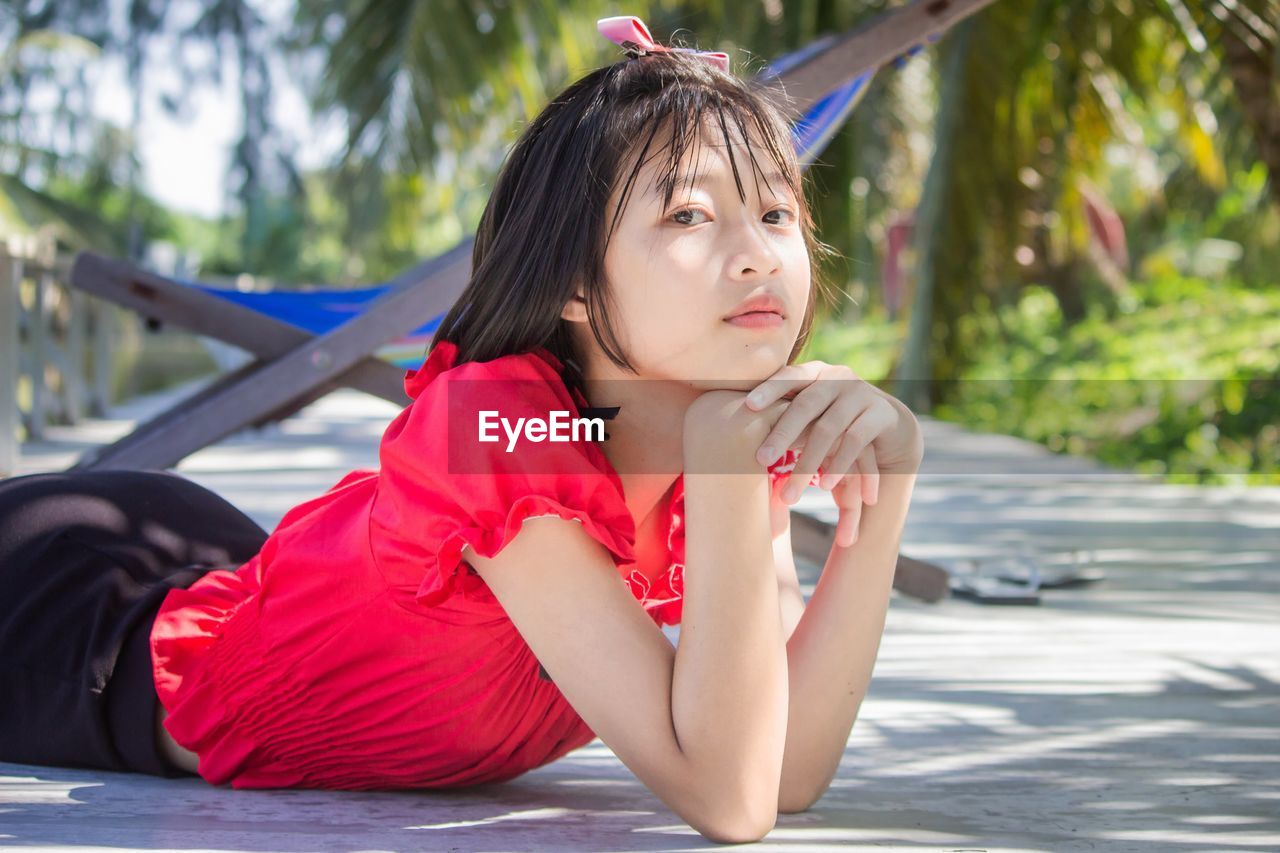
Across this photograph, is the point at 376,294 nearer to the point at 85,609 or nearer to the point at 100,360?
the point at 85,609

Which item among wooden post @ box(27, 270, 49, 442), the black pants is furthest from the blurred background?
the black pants

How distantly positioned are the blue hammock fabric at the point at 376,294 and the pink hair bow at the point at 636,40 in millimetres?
1779

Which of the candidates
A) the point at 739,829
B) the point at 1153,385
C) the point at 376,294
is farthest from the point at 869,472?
the point at 1153,385

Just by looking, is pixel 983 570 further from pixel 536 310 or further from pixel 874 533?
pixel 536 310

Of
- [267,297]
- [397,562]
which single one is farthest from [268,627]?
[267,297]

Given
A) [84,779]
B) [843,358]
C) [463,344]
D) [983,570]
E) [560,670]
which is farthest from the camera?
[843,358]

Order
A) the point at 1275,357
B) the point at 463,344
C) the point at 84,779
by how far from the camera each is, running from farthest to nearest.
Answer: the point at 1275,357, the point at 84,779, the point at 463,344

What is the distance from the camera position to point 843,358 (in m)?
16.5

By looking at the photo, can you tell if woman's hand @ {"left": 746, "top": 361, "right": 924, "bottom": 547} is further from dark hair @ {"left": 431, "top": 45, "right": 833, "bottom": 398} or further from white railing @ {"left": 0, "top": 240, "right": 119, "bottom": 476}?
white railing @ {"left": 0, "top": 240, "right": 119, "bottom": 476}

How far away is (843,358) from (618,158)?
1539 centimetres

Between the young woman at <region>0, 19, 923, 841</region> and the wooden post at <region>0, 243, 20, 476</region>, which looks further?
the wooden post at <region>0, 243, 20, 476</region>

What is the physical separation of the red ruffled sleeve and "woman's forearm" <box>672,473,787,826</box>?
90 mm

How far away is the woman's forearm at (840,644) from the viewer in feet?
4.61

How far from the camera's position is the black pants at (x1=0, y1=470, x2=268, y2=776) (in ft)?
5.13
